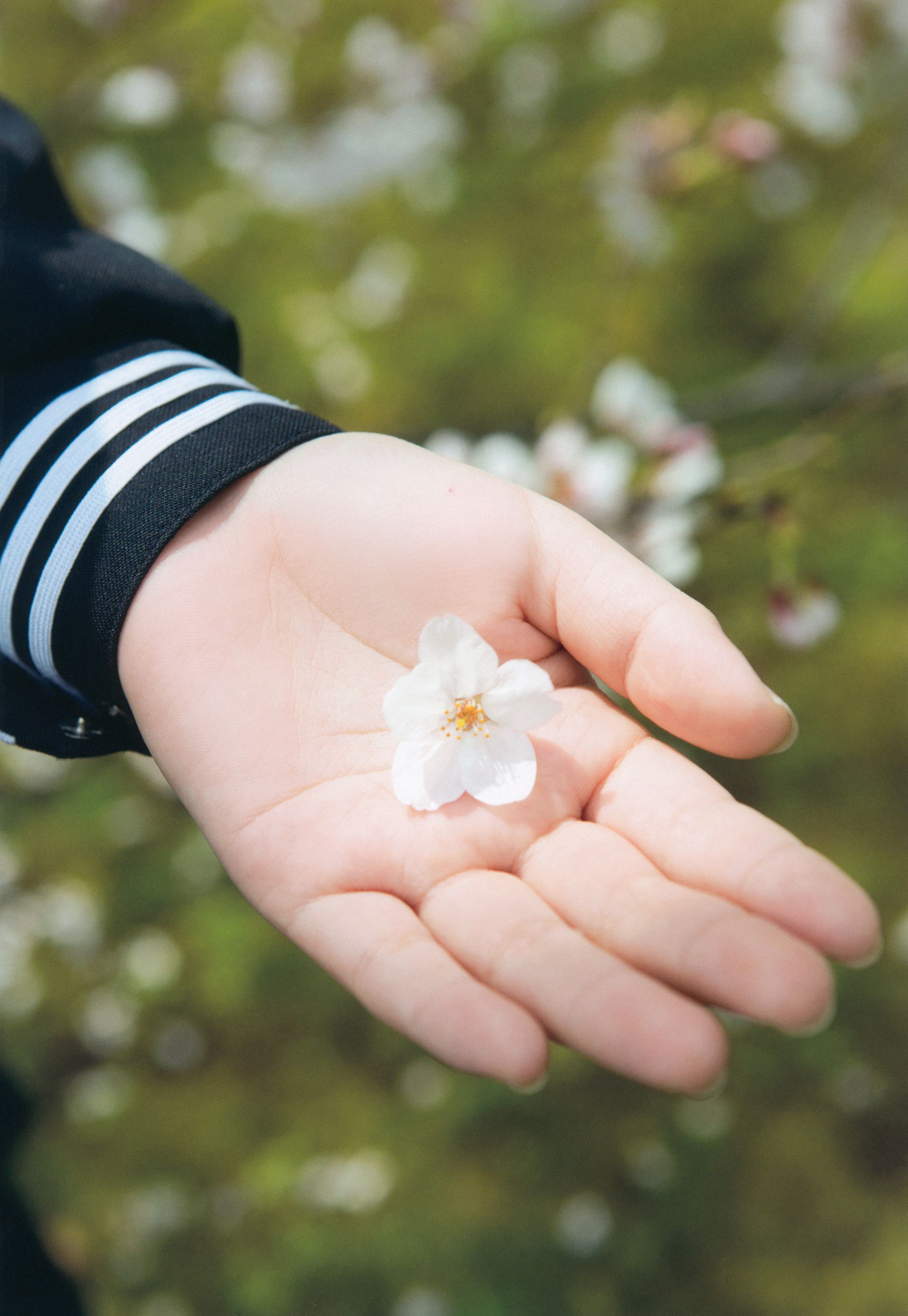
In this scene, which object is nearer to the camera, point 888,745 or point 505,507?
point 505,507

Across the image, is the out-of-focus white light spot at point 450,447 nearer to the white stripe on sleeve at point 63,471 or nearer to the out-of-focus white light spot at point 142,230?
the white stripe on sleeve at point 63,471

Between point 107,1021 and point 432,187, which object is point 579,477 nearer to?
point 432,187

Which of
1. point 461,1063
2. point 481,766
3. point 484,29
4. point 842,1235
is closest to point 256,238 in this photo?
point 484,29

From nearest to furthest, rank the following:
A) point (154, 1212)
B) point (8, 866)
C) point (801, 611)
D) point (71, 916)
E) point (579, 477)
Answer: point (801, 611), point (579, 477), point (154, 1212), point (71, 916), point (8, 866)

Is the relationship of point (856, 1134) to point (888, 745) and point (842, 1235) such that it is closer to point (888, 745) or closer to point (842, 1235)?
point (842, 1235)

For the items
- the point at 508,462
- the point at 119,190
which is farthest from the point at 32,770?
the point at 119,190

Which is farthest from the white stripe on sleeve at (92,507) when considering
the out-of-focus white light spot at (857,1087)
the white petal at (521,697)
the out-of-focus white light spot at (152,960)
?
the out-of-focus white light spot at (857,1087)

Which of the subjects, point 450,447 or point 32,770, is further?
point 32,770
